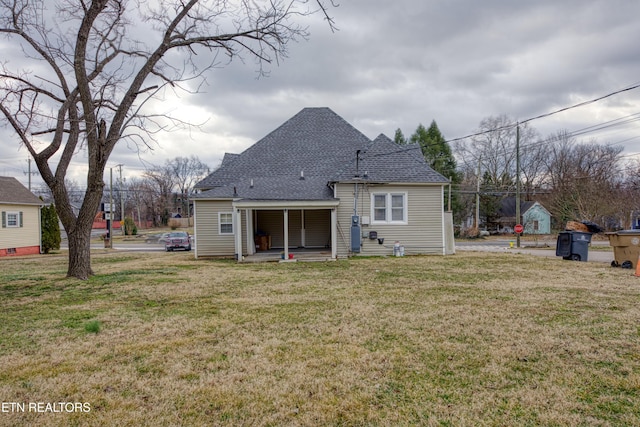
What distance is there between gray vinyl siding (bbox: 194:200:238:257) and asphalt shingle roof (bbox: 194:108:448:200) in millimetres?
598

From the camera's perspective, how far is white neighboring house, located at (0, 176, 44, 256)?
22.0m

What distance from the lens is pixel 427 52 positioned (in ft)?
48.3

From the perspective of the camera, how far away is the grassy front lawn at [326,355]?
3.06 metres

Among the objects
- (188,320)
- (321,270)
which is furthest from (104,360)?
(321,270)

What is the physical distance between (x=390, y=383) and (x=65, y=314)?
5574 mm

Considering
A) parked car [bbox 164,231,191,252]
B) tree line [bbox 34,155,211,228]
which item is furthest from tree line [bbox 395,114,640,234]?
tree line [bbox 34,155,211,228]

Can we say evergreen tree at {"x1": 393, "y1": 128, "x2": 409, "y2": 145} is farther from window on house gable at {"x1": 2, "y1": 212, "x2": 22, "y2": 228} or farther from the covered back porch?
window on house gable at {"x1": 2, "y1": 212, "x2": 22, "y2": 228}

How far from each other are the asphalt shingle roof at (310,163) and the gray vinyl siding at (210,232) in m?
0.60

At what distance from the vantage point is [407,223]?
1611 cm

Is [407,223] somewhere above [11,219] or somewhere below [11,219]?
below

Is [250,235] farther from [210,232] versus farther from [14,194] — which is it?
[14,194]

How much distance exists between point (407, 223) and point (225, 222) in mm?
8037

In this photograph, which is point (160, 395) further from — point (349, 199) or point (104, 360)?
point (349, 199)

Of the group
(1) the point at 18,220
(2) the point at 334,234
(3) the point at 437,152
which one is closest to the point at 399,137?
(3) the point at 437,152
